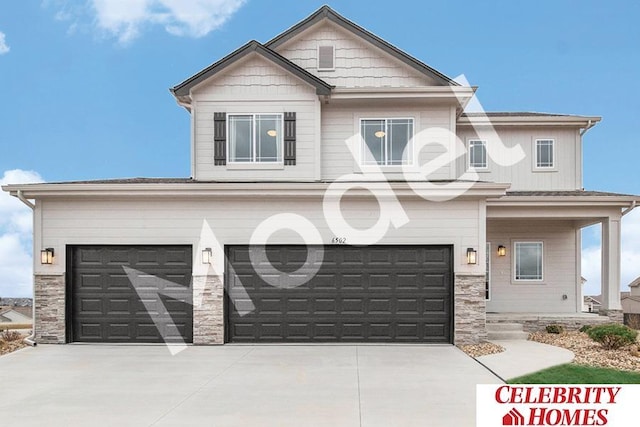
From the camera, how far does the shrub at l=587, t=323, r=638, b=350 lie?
10.5 m

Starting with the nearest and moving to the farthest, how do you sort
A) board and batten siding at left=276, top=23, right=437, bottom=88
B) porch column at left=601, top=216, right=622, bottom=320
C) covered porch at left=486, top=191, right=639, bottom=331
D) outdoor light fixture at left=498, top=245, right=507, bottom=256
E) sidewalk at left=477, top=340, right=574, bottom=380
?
sidewalk at left=477, top=340, right=574, bottom=380, board and batten siding at left=276, top=23, right=437, bottom=88, porch column at left=601, top=216, right=622, bottom=320, outdoor light fixture at left=498, top=245, right=507, bottom=256, covered porch at left=486, top=191, right=639, bottom=331

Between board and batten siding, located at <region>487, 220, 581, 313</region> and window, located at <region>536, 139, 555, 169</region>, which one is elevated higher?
window, located at <region>536, 139, 555, 169</region>

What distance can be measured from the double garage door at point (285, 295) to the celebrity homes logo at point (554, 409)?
571cm

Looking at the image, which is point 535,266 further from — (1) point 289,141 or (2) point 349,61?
(1) point 289,141

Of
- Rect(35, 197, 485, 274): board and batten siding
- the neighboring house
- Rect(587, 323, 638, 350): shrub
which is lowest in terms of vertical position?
the neighboring house

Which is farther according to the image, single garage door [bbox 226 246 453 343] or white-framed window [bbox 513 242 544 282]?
white-framed window [bbox 513 242 544 282]

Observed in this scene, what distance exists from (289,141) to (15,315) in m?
15.2

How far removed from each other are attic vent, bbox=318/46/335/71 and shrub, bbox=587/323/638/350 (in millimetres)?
9149

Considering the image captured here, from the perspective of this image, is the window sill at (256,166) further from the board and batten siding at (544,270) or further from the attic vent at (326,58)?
the board and batten siding at (544,270)

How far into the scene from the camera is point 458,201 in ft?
37.4

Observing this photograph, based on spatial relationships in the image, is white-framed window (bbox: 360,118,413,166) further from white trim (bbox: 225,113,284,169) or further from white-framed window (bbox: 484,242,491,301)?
white-framed window (bbox: 484,242,491,301)

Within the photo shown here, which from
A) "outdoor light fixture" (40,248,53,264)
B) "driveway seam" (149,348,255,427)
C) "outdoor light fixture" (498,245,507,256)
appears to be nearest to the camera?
"driveway seam" (149,348,255,427)

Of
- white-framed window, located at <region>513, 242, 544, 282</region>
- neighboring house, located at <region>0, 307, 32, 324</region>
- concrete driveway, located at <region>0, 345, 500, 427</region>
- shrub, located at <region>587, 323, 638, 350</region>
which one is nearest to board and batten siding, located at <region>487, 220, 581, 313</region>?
white-framed window, located at <region>513, 242, 544, 282</region>

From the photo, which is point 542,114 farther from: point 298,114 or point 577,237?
point 298,114
